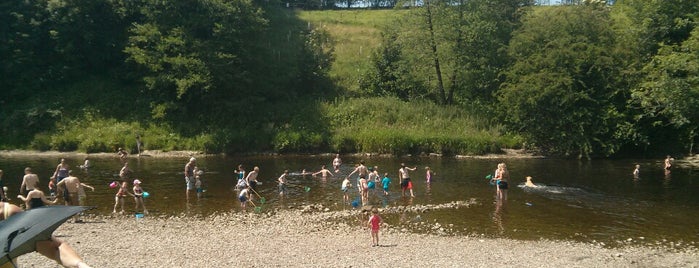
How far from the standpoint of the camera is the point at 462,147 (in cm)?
4300

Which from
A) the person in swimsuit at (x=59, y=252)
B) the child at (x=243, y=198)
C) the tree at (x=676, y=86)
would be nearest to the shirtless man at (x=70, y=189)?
the child at (x=243, y=198)

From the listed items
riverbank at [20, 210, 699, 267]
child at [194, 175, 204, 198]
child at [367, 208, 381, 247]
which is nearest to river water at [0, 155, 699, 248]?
child at [194, 175, 204, 198]

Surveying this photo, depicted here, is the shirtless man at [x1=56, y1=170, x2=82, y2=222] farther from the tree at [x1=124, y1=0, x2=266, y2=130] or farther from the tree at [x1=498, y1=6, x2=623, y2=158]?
the tree at [x1=498, y1=6, x2=623, y2=158]

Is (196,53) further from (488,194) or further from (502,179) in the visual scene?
(502,179)

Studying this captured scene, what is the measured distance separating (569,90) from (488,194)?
18415 millimetres

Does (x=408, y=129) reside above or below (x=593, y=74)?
below

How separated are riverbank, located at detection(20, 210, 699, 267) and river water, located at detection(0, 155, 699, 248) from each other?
1.57 metres

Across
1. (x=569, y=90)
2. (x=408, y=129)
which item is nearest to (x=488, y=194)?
(x=569, y=90)

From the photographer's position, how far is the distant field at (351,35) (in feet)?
193

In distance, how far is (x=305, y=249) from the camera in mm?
16766

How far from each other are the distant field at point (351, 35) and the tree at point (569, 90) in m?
15.7

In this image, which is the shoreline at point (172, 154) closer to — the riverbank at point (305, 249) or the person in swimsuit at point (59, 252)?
the riverbank at point (305, 249)

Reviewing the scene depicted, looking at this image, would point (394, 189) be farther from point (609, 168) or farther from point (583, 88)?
point (583, 88)

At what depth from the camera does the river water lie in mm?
20234
